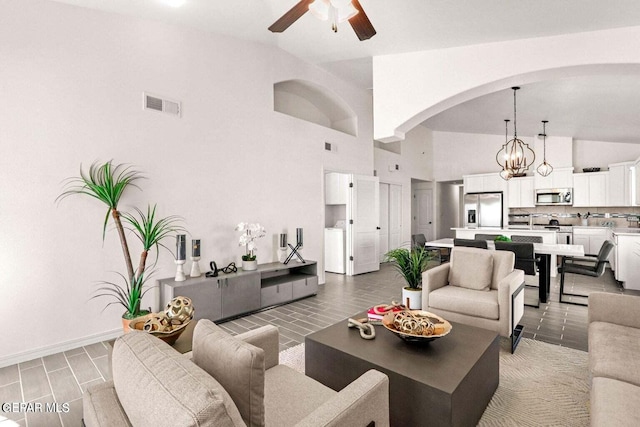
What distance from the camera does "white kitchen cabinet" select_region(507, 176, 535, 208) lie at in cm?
809

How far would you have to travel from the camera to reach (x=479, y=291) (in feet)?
10.8

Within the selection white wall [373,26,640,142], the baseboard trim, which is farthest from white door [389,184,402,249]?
the baseboard trim

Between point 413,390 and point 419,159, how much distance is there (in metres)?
8.45

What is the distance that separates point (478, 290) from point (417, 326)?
1.66 m

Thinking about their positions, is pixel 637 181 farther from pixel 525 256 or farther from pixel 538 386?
pixel 538 386

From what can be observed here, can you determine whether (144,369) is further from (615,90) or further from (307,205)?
(615,90)

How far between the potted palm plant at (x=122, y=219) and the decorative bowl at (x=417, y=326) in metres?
2.33

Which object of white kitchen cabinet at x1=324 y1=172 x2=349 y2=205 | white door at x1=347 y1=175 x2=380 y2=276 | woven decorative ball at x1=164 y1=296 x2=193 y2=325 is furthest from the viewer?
white kitchen cabinet at x1=324 y1=172 x2=349 y2=205

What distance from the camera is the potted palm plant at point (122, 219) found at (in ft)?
Answer: 10.1

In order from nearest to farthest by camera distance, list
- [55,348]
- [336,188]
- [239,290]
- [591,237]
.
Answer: [55,348] → [239,290] → [336,188] → [591,237]

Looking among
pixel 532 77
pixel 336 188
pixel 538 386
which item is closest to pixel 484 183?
pixel 336 188

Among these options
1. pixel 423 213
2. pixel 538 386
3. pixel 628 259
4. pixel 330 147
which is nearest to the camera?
pixel 538 386

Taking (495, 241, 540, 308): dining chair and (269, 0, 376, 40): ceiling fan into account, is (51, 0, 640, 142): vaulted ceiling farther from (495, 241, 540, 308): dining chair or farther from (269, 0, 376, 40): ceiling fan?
(495, 241, 540, 308): dining chair

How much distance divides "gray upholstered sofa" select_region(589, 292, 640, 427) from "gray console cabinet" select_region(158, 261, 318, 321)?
327 centimetres
